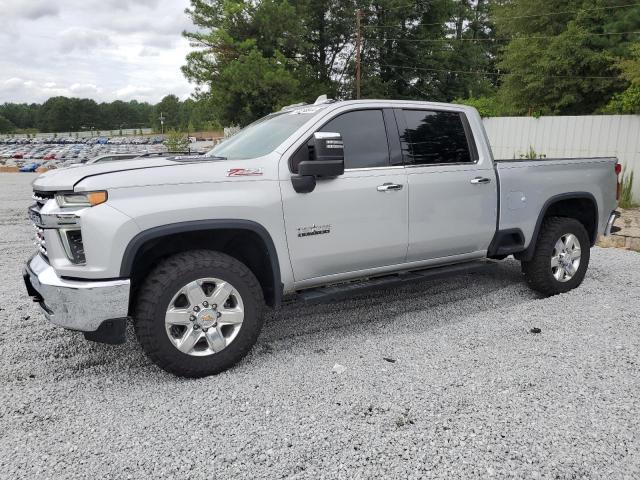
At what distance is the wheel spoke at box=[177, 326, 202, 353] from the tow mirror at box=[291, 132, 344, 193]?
1210mm

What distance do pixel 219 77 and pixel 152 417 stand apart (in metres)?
32.0

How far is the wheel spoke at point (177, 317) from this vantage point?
343 cm

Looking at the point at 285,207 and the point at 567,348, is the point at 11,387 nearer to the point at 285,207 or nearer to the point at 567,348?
the point at 285,207

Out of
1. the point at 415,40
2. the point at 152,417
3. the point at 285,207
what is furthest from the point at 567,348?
the point at 415,40

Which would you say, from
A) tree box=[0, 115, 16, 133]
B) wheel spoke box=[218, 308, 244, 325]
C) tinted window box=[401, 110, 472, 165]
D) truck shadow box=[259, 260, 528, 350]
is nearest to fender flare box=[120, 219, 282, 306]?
wheel spoke box=[218, 308, 244, 325]

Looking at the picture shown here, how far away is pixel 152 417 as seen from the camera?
3170 millimetres

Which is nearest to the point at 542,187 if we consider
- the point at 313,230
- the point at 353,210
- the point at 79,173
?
the point at 353,210

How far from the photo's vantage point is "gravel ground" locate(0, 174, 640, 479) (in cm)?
272

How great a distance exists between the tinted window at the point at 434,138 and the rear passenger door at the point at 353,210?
0.63ft

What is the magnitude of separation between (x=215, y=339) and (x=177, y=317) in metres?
0.31

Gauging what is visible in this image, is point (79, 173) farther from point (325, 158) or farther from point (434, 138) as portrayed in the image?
point (434, 138)

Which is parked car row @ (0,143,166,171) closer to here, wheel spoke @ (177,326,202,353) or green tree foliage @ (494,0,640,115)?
green tree foliage @ (494,0,640,115)

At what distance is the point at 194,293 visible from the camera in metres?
3.49

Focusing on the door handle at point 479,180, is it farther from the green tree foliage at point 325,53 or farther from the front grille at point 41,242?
the green tree foliage at point 325,53
